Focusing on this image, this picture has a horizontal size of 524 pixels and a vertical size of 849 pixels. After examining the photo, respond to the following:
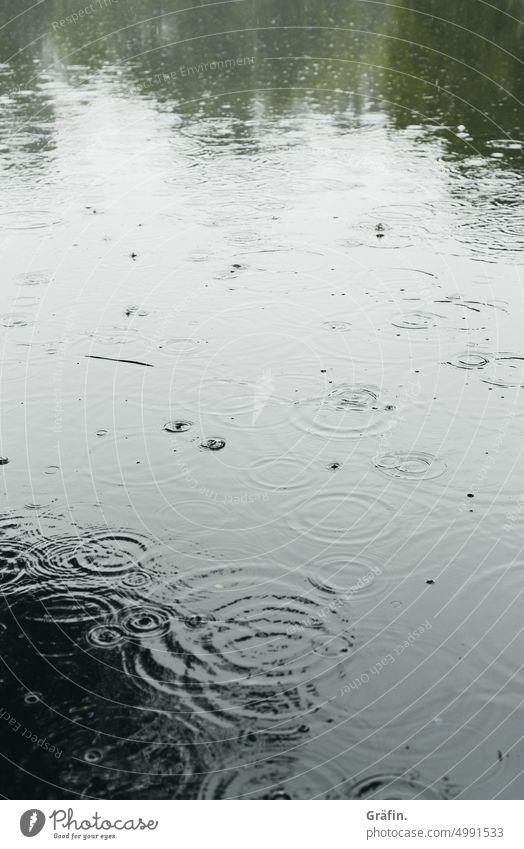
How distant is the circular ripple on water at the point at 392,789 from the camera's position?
4.18 meters

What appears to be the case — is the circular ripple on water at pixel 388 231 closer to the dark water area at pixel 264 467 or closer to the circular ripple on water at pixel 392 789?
the dark water area at pixel 264 467

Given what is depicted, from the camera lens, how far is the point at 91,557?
5863 millimetres

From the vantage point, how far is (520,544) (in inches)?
231

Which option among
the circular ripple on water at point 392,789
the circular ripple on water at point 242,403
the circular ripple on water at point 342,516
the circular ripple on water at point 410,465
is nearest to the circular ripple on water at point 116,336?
the circular ripple on water at point 242,403

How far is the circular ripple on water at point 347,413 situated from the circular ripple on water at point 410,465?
0.37m

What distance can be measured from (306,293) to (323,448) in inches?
120

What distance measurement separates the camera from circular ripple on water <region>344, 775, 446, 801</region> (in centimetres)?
418

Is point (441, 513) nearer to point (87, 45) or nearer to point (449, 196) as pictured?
point (449, 196)

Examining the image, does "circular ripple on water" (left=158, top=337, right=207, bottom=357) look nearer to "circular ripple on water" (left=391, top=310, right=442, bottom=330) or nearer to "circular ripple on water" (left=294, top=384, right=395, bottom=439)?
"circular ripple on water" (left=294, top=384, right=395, bottom=439)

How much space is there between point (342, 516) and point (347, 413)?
142cm

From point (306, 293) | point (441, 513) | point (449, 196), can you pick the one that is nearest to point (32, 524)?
point (441, 513)

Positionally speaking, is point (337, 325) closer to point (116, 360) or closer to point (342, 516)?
point (116, 360)

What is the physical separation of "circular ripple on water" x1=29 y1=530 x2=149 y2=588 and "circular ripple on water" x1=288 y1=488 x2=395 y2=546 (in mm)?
976

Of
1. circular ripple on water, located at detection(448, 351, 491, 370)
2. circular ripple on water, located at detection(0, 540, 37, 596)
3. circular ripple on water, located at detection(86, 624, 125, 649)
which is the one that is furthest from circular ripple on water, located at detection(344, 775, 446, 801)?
circular ripple on water, located at detection(448, 351, 491, 370)
